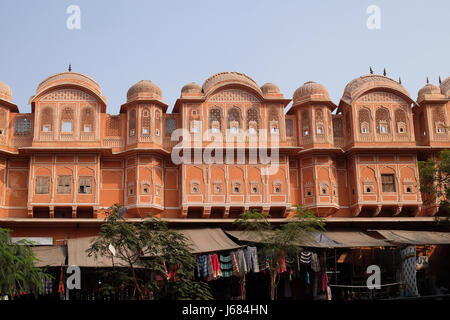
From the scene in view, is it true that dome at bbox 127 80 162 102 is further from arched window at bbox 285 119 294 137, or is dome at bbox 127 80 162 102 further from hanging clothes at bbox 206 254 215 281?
hanging clothes at bbox 206 254 215 281

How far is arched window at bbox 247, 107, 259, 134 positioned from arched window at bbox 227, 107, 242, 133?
1.44 feet

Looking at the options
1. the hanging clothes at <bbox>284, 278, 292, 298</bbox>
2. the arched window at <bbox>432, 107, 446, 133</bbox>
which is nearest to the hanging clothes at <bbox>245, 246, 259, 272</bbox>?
the hanging clothes at <bbox>284, 278, 292, 298</bbox>

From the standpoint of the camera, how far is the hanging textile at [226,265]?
2322 centimetres

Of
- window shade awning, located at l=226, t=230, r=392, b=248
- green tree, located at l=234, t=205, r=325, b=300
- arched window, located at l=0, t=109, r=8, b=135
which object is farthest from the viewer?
arched window, located at l=0, t=109, r=8, b=135

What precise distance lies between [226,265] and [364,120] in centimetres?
1103

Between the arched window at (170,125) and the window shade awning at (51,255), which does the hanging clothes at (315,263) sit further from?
the arched window at (170,125)

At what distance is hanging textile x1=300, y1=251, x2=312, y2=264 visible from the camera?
2356 centimetres

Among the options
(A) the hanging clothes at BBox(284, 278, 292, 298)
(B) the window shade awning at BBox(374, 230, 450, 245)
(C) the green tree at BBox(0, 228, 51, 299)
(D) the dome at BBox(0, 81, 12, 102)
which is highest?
(D) the dome at BBox(0, 81, 12, 102)

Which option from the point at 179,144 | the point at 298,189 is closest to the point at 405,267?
the point at 298,189

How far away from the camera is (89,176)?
27.4 metres

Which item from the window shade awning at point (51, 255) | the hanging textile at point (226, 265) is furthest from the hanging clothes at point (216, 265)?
the window shade awning at point (51, 255)
